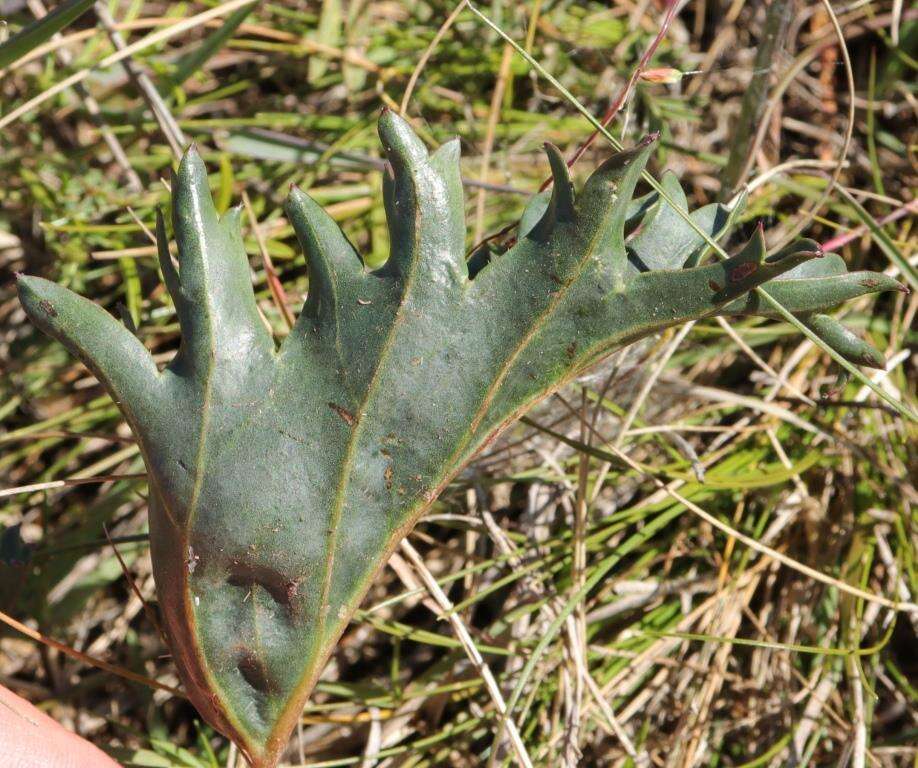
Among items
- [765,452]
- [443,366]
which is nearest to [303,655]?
[443,366]

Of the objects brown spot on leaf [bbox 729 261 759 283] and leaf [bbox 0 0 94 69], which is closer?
brown spot on leaf [bbox 729 261 759 283]

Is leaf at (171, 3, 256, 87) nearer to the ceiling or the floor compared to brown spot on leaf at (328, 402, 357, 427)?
nearer to the ceiling

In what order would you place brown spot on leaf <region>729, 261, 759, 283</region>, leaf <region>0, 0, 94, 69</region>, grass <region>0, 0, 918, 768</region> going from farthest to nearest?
grass <region>0, 0, 918, 768</region> → leaf <region>0, 0, 94, 69</region> → brown spot on leaf <region>729, 261, 759, 283</region>

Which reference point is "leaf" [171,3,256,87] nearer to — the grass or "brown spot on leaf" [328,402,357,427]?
the grass

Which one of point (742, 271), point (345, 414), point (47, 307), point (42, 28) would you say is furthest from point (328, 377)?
point (42, 28)

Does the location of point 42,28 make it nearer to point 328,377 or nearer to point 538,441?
point 328,377

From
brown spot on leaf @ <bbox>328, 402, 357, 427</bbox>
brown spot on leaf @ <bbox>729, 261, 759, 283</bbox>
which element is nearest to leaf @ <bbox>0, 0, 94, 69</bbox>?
brown spot on leaf @ <bbox>328, 402, 357, 427</bbox>

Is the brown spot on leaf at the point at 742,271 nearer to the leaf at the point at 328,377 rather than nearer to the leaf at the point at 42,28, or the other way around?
the leaf at the point at 328,377

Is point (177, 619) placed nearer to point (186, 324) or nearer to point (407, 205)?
point (186, 324)

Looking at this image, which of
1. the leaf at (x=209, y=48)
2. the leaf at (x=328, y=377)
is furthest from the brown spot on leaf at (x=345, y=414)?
the leaf at (x=209, y=48)
